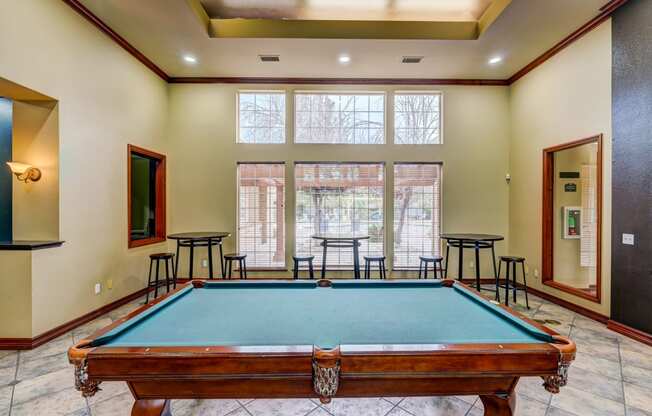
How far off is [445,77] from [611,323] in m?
4.15

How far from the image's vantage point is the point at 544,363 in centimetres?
124

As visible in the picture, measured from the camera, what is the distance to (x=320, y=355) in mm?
1186

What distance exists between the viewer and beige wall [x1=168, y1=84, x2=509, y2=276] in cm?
514

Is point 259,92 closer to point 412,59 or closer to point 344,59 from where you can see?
point 344,59

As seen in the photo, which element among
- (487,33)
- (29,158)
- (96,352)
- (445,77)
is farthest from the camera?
(445,77)

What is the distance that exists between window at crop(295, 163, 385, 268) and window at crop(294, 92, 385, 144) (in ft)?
1.61

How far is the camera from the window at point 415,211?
5.23 metres

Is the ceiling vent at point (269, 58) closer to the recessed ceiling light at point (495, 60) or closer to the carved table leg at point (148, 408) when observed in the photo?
the recessed ceiling light at point (495, 60)

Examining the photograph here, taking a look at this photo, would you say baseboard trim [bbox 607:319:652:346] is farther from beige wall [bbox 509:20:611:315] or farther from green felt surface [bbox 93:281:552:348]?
green felt surface [bbox 93:281:552:348]

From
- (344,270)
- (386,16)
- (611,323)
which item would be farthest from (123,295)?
(611,323)

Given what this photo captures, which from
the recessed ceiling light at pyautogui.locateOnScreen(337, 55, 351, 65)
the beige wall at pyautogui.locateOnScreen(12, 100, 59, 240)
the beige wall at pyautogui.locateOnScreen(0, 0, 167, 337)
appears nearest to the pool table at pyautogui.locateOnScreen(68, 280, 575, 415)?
the beige wall at pyautogui.locateOnScreen(0, 0, 167, 337)

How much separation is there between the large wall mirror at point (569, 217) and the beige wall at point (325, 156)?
0.83 m

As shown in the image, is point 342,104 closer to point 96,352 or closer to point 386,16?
point 386,16

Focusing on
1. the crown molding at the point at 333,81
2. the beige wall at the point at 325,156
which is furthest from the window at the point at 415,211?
the crown molding at the point at 333,81
